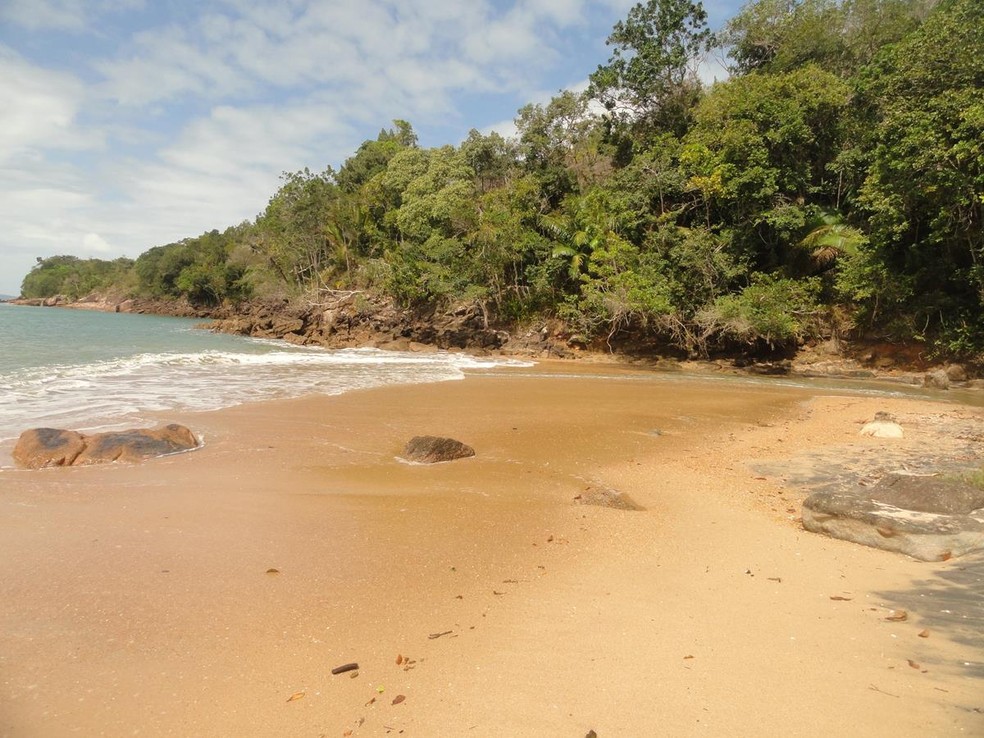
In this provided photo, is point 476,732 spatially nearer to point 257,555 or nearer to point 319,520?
point 257,555

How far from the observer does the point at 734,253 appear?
22406 mm

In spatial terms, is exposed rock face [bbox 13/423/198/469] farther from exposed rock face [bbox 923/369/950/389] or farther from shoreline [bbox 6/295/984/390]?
exposed rock face [bbox 923/369/950/389]

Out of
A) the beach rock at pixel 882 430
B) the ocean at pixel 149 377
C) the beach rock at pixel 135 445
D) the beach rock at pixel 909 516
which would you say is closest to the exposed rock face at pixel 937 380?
the beach rock at pixel 882 430

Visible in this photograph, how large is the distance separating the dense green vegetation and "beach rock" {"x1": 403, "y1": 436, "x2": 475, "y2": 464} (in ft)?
51.2

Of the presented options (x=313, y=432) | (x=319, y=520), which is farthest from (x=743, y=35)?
(x=319, y=520)

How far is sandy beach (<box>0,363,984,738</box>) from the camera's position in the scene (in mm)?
2854

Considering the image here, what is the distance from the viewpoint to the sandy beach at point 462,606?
2854 millimetres

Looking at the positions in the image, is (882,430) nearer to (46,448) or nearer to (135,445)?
(135,445)

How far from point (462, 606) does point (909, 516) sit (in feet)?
13.4

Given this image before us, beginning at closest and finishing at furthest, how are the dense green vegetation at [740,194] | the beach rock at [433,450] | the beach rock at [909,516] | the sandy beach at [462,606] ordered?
the sandy beach at [462,606] < the beach rock at [909,516] < the beach rock at [433,450] < the dense green vegetation at [740,194]

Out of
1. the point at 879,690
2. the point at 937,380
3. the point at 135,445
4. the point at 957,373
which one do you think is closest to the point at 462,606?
the point at 879,690

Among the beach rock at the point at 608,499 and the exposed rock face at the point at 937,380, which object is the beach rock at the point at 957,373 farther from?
the beach rock at the point at 608,499

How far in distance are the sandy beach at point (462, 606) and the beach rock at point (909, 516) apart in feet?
0.55

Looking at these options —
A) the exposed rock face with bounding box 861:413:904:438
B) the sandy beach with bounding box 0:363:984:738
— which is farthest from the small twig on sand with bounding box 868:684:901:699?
the exposed rock face with bounding box 861:413:904:438
